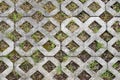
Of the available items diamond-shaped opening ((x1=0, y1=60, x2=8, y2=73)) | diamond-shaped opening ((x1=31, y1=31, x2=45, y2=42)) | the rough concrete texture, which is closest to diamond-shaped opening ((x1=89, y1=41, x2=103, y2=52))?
the rough concrete texture

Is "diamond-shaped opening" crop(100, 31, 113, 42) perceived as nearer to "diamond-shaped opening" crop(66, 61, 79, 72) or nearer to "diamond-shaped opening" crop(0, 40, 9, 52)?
"diamond-shaped opening" crop(66, 61, 79, 72)

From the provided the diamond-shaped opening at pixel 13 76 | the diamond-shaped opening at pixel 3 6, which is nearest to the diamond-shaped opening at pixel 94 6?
the diamond-shaped opening at pixel 3 6

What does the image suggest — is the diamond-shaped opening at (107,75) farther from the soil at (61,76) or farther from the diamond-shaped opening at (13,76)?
the diamond-shaped opening at (13,76)

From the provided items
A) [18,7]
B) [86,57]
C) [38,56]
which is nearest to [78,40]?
[86,57]

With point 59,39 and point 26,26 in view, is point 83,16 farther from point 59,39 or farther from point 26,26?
point 26,26

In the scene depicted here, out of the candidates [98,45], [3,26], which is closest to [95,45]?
[98,45]

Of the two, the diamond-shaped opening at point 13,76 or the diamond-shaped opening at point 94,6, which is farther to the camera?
the diamond-shaped opening at point 94,6

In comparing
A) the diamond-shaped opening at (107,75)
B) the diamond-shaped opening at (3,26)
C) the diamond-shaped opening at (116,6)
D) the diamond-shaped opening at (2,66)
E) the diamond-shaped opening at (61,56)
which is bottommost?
the diamond-shaped opening at (107,75)
